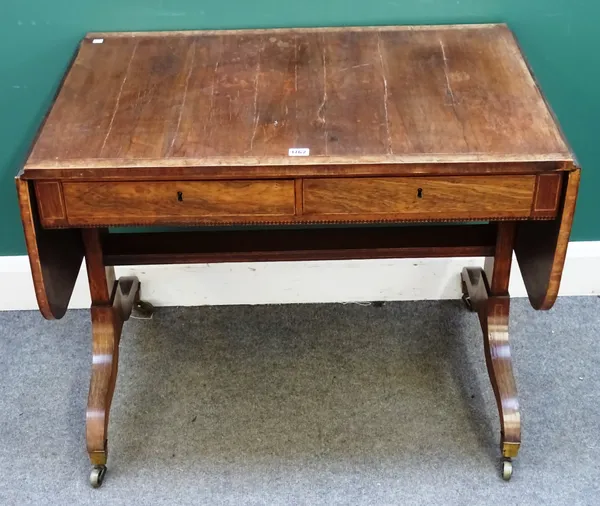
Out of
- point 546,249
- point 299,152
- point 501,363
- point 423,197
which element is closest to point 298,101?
point 299,152

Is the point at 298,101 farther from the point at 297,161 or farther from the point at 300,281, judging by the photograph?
the point at 300,281

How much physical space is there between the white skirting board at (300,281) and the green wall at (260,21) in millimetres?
494

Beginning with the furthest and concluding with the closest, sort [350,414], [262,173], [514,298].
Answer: [514,298]
[350,414]
[262,173]

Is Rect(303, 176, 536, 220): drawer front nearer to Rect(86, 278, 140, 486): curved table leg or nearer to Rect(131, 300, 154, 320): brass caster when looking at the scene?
Rect(86, 278, 140, 486): curved table leg

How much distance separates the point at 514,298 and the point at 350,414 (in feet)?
2.07

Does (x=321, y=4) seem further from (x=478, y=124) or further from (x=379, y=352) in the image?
(x=379, y=352)

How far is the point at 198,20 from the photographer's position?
1940 mm

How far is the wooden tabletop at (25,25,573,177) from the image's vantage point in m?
1.50

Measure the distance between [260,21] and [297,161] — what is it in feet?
1.97

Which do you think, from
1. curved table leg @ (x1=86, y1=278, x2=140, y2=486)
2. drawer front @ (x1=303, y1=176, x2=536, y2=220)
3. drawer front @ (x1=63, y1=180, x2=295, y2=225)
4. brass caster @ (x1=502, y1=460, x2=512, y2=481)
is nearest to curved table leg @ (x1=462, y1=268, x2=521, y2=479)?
brass caster @ (x1=502, y1=460, x2=512, y2=481)

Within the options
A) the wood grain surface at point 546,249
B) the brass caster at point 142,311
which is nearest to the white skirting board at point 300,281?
the brass caster at point 142,311

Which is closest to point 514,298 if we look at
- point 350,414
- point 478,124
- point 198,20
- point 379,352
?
point 379,352

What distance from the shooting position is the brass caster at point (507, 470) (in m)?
1.86

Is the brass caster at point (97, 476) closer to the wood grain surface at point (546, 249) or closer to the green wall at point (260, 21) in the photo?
the green wall at point (260, 21)
